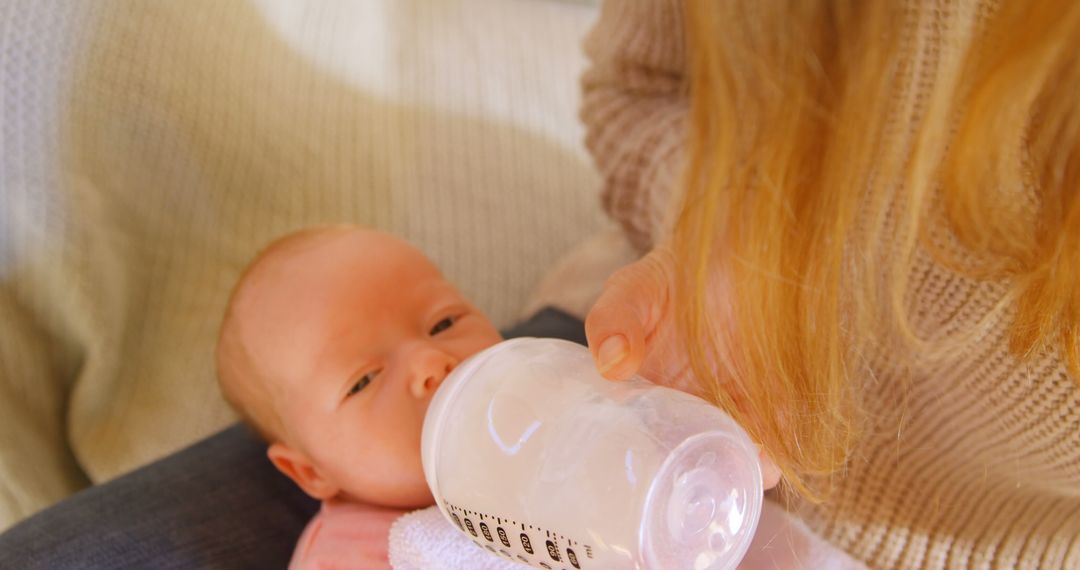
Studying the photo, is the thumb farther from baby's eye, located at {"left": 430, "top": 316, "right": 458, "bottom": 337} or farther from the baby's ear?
the baby's ear

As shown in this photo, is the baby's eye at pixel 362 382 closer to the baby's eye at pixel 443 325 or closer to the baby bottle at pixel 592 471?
the baby's eye at pixel 443 325

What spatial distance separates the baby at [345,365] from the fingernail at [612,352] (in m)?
0.23

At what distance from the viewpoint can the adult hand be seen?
510 mm

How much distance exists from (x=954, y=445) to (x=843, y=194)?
8.8 inches

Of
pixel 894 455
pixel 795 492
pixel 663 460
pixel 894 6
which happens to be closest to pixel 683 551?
pixel 663 460

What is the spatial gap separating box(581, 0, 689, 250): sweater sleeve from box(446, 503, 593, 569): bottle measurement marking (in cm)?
44

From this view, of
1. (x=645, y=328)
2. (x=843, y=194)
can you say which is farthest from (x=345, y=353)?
(x=843, y=194)

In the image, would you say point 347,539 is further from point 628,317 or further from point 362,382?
point 628,317

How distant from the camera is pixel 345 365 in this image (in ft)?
2.50

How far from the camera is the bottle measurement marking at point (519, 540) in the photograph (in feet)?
1.58

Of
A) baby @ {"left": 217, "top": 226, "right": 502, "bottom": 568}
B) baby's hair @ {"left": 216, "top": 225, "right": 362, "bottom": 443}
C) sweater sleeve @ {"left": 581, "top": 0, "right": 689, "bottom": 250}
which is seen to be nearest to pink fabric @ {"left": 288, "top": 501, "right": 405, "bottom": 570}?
baby @ {"left": 217, "top": 226, "right": 502, "bottom": 568}

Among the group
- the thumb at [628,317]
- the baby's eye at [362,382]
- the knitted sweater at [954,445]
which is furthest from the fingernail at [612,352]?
the baby's eye at [362,382]

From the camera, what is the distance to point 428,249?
46.0 inches

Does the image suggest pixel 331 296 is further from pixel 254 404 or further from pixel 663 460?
pixel 663 460
